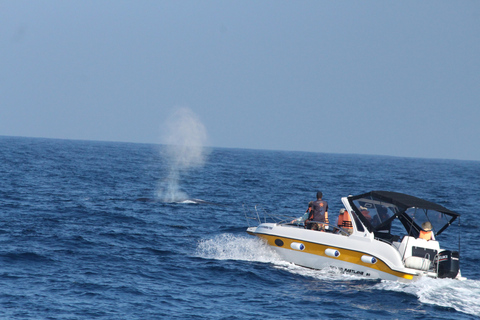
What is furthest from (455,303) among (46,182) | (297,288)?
(46,182)

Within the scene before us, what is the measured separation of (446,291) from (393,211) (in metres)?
3.09

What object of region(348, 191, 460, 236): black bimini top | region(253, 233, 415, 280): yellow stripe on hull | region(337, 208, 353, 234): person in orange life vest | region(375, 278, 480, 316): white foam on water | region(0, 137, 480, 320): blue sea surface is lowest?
region(0, 137, 480, 320): blue sea surface

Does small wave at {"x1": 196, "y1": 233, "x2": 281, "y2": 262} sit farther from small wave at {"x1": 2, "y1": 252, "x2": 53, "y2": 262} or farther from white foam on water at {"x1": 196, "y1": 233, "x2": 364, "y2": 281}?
small wave at {"x1": 2, "y1": 252, "x2": 53, "y2": 262}

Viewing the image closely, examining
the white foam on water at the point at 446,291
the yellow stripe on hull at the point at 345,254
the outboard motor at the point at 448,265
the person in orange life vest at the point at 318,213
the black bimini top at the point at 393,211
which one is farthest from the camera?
the person in orange life vest at the point at 318,213

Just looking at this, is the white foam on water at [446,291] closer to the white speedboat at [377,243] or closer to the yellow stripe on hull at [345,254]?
the white speedboat at [377,243]

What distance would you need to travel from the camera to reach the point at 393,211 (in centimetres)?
1759

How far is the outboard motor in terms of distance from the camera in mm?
16047

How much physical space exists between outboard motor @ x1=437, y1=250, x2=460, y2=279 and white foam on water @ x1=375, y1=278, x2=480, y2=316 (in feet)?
0.69

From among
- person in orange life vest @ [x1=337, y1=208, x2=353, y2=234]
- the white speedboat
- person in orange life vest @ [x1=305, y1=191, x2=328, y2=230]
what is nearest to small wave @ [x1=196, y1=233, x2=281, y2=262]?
the white speedboat

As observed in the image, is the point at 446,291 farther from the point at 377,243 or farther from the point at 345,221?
the point at 345,221

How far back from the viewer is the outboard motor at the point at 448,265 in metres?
16.0

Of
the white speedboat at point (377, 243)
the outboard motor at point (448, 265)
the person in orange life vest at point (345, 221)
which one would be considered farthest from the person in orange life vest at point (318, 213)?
the outboard motor at point (448, 265)

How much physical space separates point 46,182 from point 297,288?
29586 mm

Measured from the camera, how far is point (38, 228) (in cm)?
2205
